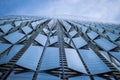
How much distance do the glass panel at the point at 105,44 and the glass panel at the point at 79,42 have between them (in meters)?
1.52

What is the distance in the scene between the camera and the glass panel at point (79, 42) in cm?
1891

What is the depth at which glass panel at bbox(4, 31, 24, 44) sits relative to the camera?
19.1m

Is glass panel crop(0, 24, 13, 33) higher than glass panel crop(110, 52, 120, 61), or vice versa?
glass panel crop(0, 24, 13, 33)

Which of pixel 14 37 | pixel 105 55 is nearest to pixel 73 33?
pixel 105 55

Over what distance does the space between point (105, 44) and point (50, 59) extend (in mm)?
7478

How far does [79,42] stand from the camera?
19875 millimetres

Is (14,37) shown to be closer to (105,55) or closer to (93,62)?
(93,62)

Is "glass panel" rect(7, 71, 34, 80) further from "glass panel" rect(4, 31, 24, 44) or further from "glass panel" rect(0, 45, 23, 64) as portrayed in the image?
"glass panel" rect(4, 31, 24, 44)

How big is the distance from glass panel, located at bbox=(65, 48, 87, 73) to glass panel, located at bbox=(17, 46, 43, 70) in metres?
2.31

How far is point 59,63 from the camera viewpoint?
14672 mm

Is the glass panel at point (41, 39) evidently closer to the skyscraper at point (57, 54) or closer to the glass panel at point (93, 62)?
the skyscraper at point (57, 54)

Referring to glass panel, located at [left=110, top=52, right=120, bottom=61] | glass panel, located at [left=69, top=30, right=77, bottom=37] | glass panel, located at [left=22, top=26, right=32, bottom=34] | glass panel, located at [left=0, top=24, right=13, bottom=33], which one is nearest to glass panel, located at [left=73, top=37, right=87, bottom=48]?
glass panel, located at [left=69, top=30, right=77, bottom=37]

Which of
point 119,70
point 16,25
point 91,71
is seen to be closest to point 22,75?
point 91,71

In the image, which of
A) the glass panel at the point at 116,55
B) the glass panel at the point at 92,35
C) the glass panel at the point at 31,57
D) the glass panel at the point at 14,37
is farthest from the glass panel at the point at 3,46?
Answer: the glass panel at the point at 92,35
